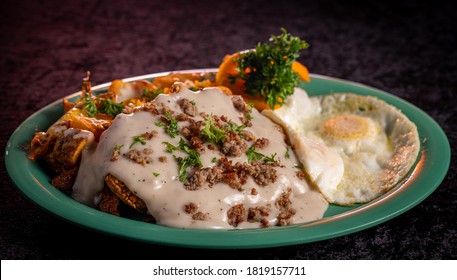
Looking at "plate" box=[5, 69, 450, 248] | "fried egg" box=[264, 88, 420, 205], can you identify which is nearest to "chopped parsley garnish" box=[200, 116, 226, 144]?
"fried egg" box=[264, 88, 420, 205]

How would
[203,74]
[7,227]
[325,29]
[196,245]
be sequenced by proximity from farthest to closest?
1. [325,29]
2. [203,74]
3. [7,227]
4. [196,245]

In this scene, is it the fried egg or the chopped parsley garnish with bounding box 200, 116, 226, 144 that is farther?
the fried egg

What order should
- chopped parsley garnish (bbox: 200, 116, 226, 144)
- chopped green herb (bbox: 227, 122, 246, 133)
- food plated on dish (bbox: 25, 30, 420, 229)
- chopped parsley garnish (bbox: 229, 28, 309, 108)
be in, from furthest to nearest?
chopped parsley garnish (bbox: 229, 28, 309, 108) → chopped green herb (bbox: 227, 122, 246, 133) → chopped parsley garnish (bbox: 200, 116, 226, 144) → food plated on dish (bbox: 25, 30, 420, 229)

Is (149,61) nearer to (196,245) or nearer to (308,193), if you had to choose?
(308,193)

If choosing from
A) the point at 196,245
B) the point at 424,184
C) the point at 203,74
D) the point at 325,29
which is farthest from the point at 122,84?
the point at 325,29

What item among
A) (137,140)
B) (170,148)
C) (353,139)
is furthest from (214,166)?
(353,139)

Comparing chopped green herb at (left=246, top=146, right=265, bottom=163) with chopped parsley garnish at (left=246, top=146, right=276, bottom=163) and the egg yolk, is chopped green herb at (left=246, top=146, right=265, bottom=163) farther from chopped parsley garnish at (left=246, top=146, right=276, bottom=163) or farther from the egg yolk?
the egg yolk
